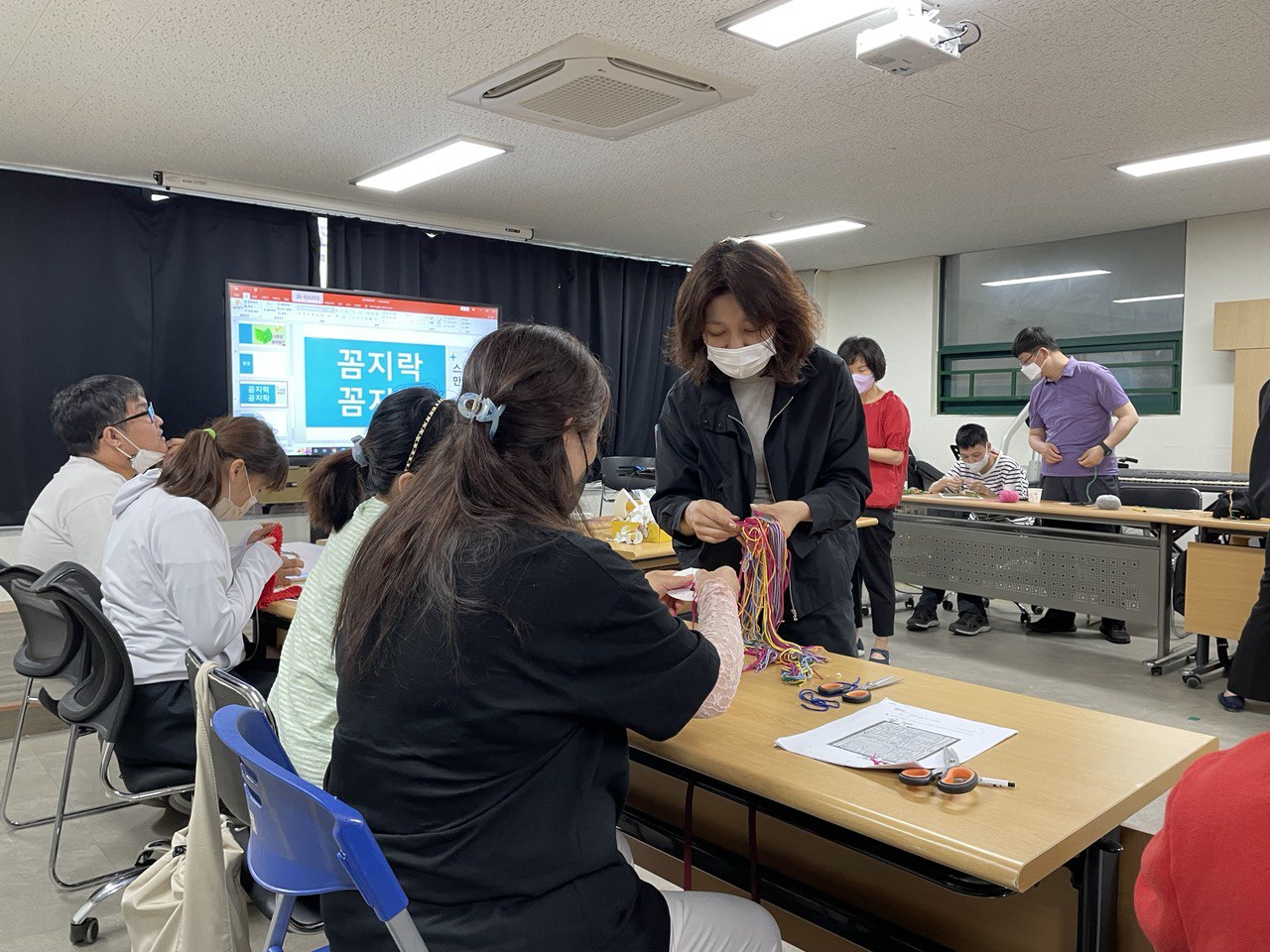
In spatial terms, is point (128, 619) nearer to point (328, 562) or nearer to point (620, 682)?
point (328, 562)

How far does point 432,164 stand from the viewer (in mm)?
5035

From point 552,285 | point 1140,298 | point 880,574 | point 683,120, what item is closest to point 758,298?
point 683,120

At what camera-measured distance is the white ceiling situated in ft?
10.4

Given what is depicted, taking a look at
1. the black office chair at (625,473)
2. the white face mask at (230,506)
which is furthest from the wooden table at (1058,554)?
the white face mask at (230,506)

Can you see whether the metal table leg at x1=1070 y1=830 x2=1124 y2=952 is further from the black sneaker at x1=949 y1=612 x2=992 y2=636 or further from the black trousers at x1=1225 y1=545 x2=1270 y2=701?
the black sneaker at x1=949 y1=612 x2=992 y2=636

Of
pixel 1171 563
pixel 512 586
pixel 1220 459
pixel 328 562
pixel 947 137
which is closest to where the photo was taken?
pixel 512 586

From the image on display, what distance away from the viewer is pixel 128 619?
2312mm

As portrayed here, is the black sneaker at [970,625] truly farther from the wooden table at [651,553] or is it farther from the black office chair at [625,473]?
the wooden table at [651,553]

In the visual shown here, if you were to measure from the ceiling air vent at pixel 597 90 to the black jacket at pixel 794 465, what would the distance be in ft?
6.51

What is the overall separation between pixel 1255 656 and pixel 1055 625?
69.6 inches

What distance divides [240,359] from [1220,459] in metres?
6.73

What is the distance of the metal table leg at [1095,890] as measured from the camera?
1165 mm

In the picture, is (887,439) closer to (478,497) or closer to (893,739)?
(893,739)

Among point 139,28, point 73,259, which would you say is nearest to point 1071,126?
point 139,28
